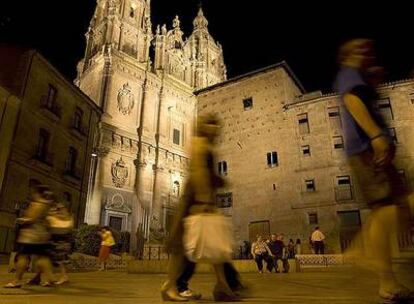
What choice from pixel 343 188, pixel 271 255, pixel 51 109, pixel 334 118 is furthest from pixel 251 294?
pixel 334 118

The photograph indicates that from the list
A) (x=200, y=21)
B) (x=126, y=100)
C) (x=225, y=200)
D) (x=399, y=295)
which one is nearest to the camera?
(x=399, y=295)

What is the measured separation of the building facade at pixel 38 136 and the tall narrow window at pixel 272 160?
53.6 ft

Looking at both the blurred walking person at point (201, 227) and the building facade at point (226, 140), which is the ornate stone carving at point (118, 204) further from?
the blurred walking person at point (201, 227)

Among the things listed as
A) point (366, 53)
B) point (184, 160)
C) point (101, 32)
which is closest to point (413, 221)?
point (366, 53)

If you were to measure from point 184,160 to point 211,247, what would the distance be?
36.5 m

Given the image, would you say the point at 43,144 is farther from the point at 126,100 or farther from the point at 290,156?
the point at 290,156

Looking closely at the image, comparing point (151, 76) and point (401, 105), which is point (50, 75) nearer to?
point (151, 76)

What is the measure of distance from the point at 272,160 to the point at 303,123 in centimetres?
450

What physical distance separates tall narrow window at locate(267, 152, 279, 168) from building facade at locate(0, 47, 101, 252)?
16336 mm

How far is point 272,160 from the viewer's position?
101 feet

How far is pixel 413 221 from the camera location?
9.87 feet

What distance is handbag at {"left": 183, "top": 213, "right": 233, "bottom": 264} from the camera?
134 inches

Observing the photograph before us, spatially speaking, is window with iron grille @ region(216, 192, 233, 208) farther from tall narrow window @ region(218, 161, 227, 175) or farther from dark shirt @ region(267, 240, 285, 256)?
dark shirt @ region(267, 240, 285, 256)

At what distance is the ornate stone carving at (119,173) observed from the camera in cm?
3225
